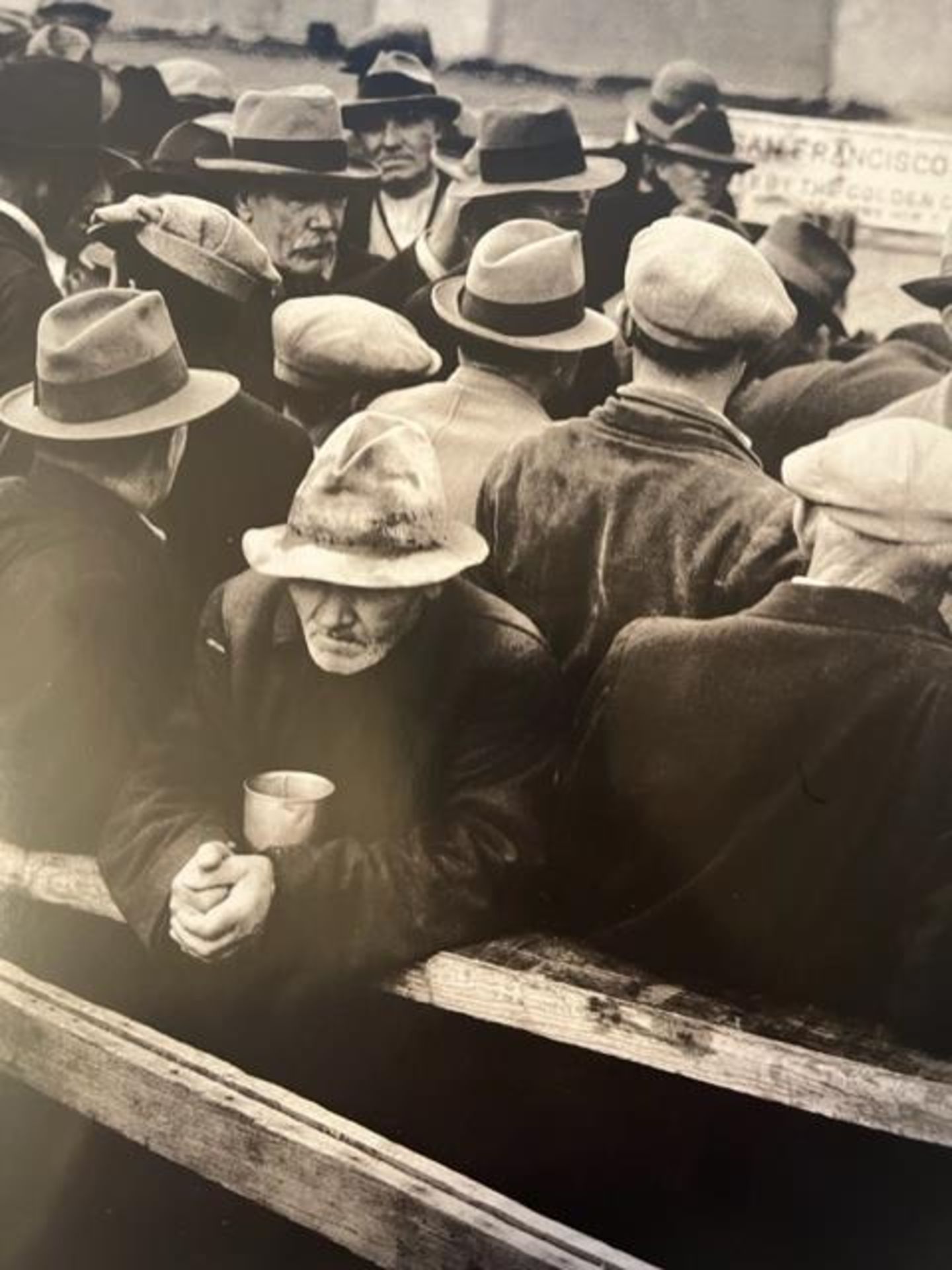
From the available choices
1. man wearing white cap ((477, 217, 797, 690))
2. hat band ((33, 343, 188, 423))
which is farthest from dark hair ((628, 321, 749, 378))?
hat band ((33, 343, 188, 423))

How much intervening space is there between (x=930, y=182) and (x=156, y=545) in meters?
1.66

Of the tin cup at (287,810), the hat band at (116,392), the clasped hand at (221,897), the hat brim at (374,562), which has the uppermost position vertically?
the hat band at (116,392)

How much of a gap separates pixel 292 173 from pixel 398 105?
29 centimetres

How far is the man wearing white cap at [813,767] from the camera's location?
3.13 meters

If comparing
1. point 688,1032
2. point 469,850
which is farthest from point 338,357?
point 688,1032

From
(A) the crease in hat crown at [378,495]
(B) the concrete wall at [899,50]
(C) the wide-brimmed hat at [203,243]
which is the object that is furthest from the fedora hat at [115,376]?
(B) the concrete wall at [899,50]

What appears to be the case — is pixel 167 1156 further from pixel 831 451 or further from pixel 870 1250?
pixel 831 451

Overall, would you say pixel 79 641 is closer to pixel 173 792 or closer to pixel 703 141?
pixel 173 792

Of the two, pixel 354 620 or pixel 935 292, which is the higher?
pixel 935 292

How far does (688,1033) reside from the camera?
3203 mm

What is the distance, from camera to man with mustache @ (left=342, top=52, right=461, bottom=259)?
3.57m

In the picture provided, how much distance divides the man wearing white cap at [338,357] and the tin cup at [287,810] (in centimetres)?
70

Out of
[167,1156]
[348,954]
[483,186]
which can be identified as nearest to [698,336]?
[483,186]

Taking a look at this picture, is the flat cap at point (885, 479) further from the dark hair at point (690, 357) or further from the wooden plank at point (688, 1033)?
the wooden plank at point (688, 1033)
